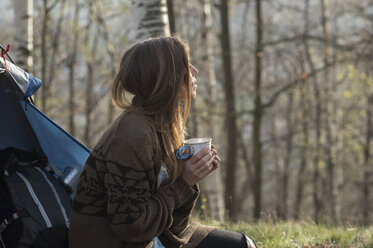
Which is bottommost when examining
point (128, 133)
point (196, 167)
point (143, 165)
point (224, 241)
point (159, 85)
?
point (224, 241)

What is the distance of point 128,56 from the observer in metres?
2.18

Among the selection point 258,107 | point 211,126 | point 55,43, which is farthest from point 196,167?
point 55,43

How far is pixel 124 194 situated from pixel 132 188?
44 millimetres

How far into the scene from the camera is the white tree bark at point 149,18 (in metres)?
4.39

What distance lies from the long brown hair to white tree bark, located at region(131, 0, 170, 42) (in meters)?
2.25

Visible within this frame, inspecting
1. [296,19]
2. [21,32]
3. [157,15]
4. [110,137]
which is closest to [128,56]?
[110,137]

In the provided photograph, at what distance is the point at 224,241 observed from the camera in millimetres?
2404

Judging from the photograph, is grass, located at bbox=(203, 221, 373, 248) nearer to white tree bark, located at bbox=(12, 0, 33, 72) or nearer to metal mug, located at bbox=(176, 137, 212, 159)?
metal mug, located at bbox=(176, 137, 212, 159)

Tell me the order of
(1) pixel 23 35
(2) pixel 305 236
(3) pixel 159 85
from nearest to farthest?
1. (3) pixel 159 85
2. (2) pixel 305 236
3. (1) pixel 23 35

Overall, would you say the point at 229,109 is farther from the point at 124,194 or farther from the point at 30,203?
the point at 124,194

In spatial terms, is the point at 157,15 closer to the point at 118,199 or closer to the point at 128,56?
the point at 128,56

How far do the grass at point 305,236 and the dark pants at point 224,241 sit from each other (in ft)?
2.87

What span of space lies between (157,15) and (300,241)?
8.29ft

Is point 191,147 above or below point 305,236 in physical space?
above
